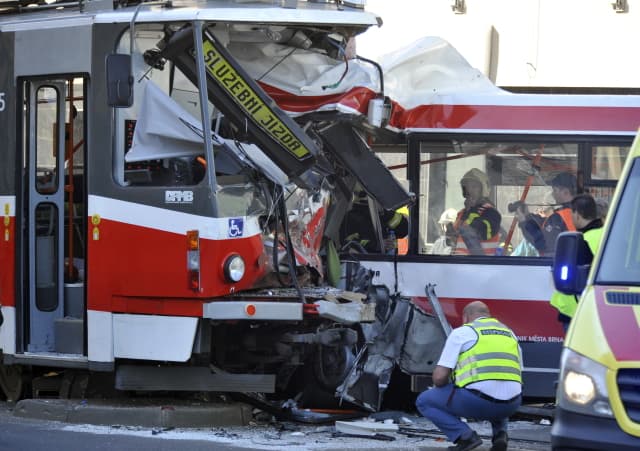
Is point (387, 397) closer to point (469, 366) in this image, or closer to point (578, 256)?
point (469, 366)

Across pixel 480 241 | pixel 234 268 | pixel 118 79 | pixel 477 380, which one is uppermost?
pixel 118 79

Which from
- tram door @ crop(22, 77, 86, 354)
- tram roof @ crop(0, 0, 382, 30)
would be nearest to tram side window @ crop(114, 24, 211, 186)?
tram roof @ crop(0, 0, 382, 30)

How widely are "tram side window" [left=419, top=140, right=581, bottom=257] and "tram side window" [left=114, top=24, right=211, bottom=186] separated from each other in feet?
7.84

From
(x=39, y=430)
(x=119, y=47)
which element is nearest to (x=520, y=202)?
(x=119, y=47)

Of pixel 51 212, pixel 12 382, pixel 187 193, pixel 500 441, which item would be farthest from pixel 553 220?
pixel 12 382

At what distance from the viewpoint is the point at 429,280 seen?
10.9 metres

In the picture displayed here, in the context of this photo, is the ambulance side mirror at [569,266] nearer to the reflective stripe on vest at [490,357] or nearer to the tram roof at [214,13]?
the reflective stripe on vest at [490,357]

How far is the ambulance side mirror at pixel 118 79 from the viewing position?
912 cm

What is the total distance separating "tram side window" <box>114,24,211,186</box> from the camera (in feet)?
31.0

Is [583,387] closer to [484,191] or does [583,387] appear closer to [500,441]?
[500,441]

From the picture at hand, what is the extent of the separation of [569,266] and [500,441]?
2406 millimetres

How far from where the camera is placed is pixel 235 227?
934cm

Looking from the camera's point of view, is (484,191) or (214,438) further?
(484,191)

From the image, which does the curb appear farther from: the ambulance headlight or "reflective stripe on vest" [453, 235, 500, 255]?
the ambulance headlight
